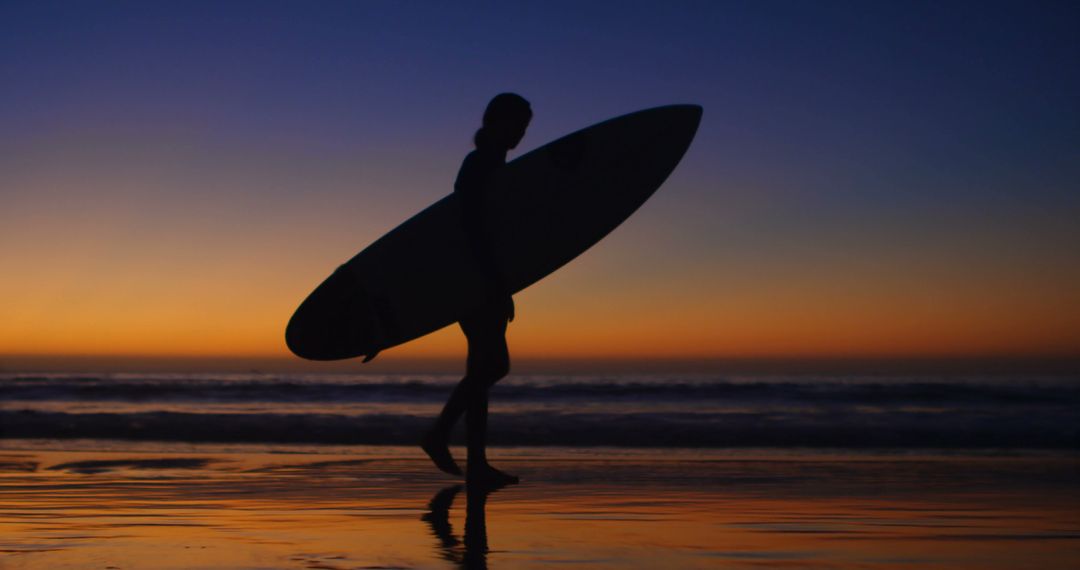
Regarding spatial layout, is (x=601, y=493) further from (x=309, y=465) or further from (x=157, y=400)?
(x=157, y=400)

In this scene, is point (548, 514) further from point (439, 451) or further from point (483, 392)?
point (439, 451)

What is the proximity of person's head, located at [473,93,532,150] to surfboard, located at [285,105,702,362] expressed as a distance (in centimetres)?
34

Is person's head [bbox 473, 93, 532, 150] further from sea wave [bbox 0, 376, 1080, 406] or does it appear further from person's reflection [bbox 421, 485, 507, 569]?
sea wave [bbox 0, 376, 1080, 406]

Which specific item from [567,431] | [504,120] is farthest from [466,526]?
[567,431]

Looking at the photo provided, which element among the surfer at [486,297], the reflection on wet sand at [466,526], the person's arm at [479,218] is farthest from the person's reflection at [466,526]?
the person's arm at [479,218]

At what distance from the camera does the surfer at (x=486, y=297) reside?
12.2 feet

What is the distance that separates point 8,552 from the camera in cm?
248

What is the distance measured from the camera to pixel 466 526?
2.88 metres

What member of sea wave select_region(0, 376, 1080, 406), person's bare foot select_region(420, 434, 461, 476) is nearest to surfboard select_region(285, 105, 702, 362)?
person's bare foot select_region(420, 434, 461, 476)

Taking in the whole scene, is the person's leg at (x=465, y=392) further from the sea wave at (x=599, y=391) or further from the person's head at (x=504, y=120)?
the sea wave at (x=599, y=391)

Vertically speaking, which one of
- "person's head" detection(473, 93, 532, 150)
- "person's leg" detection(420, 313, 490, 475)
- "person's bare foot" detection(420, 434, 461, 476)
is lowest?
"person's bare foot" detection(420, 434, 461, 476)

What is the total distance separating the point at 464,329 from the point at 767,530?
1486mm

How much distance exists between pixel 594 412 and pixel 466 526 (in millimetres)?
6916

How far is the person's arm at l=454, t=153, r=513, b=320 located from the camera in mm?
3679
